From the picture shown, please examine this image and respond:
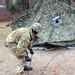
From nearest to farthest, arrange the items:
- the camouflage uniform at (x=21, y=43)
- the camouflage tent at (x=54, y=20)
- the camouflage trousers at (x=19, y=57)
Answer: the camouflage uniform at (x=21, y=43) < the camouflage trousers at (x=19, y=57) < the camouflage tent at (x=54, y=20)

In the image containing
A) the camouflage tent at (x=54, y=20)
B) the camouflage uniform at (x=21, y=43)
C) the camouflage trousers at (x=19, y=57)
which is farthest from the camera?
the camouflage tent at (x=54, y=20)

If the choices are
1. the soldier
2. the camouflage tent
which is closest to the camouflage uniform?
the soldier

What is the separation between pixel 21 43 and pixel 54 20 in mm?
4107

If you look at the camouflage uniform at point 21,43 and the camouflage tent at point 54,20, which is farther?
the camouflage tent at point 54,20

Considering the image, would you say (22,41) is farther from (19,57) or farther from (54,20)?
(54,20)

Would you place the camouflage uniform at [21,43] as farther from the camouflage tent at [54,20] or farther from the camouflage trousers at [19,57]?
the camouflage tent at [54,20]

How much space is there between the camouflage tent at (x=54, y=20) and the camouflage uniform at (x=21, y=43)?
3155 mm

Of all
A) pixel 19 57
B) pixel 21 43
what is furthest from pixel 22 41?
pixel 19 57

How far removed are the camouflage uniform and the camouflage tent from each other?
10.4 ft

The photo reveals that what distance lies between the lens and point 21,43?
19.2ft

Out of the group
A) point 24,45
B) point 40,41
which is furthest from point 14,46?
point 40,41

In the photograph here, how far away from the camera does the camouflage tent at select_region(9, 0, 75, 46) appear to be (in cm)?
930

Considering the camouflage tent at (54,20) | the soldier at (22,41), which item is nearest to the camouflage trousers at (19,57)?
the soldier at (22,41)

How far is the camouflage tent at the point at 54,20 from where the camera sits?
9.30m
